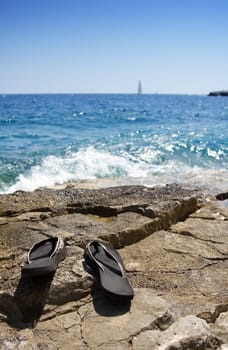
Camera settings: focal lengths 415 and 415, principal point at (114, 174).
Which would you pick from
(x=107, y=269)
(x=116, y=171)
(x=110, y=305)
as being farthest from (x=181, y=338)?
(x=116, y=171)

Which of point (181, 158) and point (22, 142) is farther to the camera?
point (22, 142)

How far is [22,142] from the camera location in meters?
17.0

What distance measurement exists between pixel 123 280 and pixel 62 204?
2134 mm

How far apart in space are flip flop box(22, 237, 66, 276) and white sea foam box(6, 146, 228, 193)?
5.26 meters

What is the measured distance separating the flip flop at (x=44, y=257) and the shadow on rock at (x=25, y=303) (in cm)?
10

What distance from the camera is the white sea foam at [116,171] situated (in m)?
9.66

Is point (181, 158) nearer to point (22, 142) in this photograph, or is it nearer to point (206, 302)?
point (22, 142)

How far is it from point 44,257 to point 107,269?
55 centimetres

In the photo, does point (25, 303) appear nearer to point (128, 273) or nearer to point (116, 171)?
point (128, 273)

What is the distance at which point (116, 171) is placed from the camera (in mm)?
11695

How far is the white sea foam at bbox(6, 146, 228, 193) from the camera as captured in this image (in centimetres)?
966

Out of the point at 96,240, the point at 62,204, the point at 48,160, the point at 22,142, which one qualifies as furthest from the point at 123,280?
the point at 22,142

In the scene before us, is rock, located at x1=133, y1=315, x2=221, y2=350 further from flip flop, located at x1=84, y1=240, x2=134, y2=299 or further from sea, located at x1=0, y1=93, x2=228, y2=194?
sea, located at x1=0, y1=93, x2=228, y2=194

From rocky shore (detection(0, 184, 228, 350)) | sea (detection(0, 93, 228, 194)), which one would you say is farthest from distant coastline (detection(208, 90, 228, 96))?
rocky shore (detection(0, 184, 228, 350))
